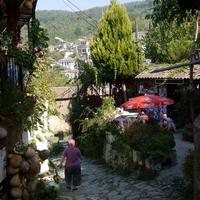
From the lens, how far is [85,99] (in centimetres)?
2159

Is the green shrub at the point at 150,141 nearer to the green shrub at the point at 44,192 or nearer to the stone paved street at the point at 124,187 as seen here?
the stone paved street at the point at 124,187

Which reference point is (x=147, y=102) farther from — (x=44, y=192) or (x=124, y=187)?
(x=44, y=192)

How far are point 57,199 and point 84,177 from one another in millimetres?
3964

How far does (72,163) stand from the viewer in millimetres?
9570

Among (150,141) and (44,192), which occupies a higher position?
(150,141)

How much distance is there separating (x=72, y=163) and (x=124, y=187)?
5.37 ft

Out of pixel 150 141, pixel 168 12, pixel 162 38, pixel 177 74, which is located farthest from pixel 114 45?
pixel 162 38

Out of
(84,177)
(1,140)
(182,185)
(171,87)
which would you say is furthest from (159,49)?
(1,140)

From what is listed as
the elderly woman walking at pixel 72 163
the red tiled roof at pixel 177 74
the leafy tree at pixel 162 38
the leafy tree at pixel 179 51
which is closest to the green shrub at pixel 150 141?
the elderly woman walking at pixel 72 163

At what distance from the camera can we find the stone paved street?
8680 millimetres

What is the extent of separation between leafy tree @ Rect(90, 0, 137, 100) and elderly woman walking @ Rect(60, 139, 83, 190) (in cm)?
1243

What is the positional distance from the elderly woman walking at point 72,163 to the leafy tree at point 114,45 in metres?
12.4

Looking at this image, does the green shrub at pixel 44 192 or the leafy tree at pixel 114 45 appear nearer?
the green shrub at pixel 44 192

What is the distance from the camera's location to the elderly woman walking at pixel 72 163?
9.49m
